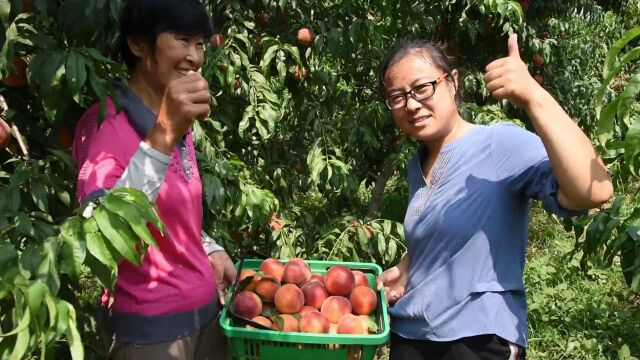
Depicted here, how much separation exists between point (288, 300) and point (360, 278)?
28 centimetres

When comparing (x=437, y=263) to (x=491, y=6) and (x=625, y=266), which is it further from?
(x=491, y=6)

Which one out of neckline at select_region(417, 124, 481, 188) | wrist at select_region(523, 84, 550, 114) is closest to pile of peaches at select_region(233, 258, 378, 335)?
neckline at select_region(417, 124, 481, 188)

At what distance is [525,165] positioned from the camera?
4.71 feet

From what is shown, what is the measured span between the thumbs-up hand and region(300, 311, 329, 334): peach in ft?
2.37

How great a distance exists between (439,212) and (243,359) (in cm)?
60

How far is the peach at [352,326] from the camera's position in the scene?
62.2 inches

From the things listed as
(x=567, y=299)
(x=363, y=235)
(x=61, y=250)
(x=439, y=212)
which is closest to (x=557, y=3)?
(x=567, y=299)

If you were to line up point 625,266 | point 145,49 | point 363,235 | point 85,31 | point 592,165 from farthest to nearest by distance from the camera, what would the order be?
point 363,235 < point 625,266 < point 85,31 < point 145,49 < point 592,165

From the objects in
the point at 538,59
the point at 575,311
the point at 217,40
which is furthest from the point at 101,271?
the point at 538,59

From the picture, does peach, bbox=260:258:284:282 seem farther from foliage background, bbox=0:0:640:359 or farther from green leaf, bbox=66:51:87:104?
green leaf, bbox=66:51:87:104

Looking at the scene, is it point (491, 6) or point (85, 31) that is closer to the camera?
point (85, 31)

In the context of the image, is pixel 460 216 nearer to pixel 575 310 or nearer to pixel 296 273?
pixel 296 273

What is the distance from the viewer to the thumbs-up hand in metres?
1.25

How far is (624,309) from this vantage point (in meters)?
3.90
